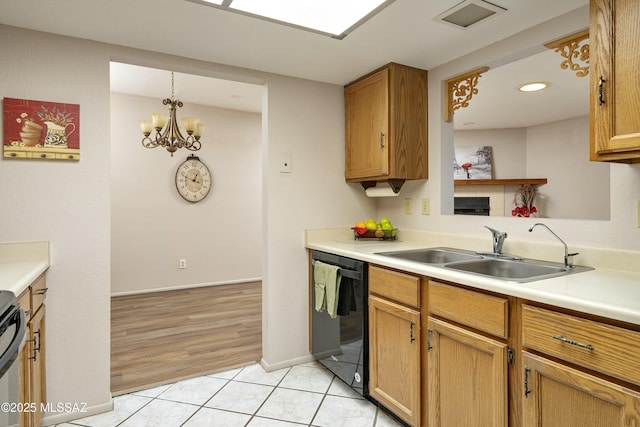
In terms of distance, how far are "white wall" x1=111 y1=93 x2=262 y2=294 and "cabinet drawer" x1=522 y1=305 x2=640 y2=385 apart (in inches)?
172

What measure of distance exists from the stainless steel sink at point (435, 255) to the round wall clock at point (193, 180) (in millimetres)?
3457

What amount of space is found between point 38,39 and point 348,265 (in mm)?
2078

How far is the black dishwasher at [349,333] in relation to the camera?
7.05 feet

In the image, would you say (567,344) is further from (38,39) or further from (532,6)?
(38,39)

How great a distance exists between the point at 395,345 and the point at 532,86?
3.03 metres

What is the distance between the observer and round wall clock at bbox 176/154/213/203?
16.0 ft

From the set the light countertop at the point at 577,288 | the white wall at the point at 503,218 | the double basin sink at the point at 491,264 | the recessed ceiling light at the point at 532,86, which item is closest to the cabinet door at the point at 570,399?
the light countertop at the point at 577,288

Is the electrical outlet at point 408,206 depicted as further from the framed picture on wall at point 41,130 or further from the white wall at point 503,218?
the framed picture on wall at point 41,130

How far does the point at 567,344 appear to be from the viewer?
1194 millimetres

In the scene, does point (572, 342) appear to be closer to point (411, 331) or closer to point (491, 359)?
point (491, 359)

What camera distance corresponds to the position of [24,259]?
1.93 metres

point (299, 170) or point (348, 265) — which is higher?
point (299, 170)

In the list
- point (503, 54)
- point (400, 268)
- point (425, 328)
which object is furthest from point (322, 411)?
point (503, 54)

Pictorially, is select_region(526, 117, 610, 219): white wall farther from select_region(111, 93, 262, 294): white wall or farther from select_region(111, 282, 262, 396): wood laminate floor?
select_region(111, 282, 262, 396): wood laminate floor
